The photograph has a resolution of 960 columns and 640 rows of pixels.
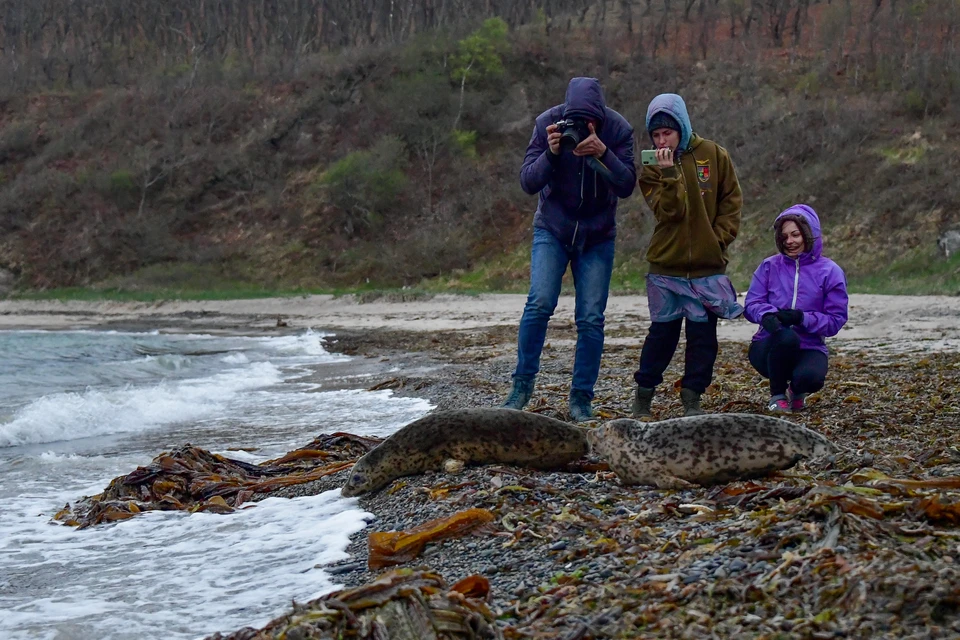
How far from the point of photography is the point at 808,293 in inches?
237

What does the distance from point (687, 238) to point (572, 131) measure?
0.91 meters

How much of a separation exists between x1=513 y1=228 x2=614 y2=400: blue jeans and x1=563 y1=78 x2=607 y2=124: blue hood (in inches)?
28.8

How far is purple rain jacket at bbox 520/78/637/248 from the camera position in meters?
5.82

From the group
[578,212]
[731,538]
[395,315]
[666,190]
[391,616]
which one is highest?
[666,190]

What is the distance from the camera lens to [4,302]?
39.5 metres

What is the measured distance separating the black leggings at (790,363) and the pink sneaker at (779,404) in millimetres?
30

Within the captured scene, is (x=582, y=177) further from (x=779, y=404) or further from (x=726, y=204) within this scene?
(x=779, y=404)

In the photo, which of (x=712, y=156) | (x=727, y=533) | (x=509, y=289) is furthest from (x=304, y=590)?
(x=509, y=289)

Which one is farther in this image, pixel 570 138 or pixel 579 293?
pixel 579 293

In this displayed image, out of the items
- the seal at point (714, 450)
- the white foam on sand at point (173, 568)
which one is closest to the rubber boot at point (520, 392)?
the white foam on sand at point (173, 568)

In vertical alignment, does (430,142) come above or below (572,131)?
above

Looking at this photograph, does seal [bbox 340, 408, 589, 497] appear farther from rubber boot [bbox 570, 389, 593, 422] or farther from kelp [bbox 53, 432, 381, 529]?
rubber boot [bbox 570, 389, 593, 422]

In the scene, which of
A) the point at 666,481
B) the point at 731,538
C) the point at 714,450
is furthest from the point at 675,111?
the point at 731,538

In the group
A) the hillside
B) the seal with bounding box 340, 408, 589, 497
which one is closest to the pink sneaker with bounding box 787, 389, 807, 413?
the seal with bounding box 340, 408, 589, 497
